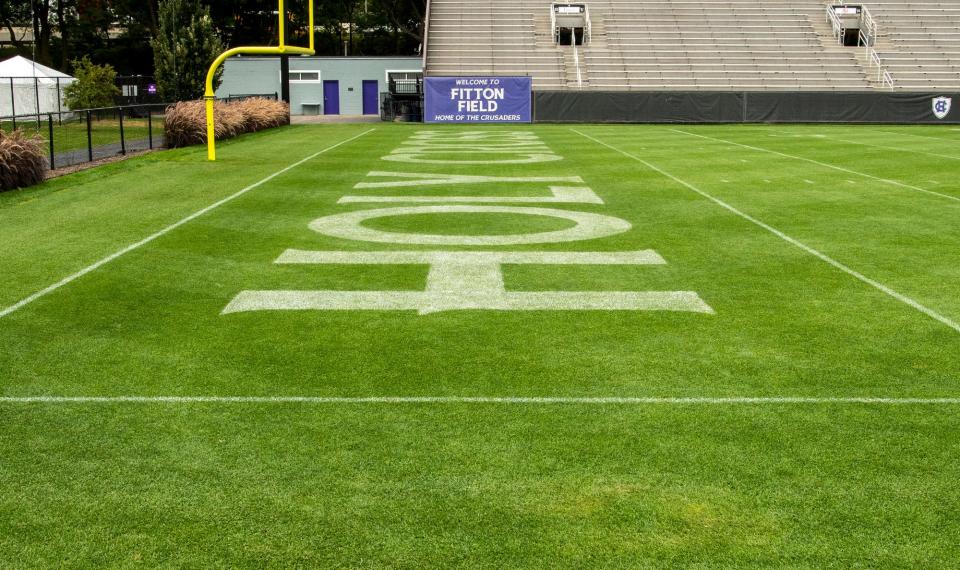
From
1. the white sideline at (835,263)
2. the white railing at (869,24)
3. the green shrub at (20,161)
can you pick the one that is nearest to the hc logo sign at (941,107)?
the white railing at (869,24)

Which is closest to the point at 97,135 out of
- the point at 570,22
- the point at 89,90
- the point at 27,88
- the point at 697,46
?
the point at 27,88

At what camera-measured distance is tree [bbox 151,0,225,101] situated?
134 feet

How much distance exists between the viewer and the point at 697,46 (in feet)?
163

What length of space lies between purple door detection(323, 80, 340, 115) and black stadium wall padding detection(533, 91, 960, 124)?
16.2 meters

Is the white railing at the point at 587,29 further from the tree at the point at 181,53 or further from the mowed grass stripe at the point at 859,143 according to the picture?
the tree at the point at 181,53

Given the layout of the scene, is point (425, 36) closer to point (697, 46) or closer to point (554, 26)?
point (554, 26)

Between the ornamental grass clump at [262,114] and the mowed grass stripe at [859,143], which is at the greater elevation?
the ornamental grass clump at [262,114]

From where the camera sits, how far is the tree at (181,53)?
134 ft

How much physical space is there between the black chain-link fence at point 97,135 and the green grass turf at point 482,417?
10925mm

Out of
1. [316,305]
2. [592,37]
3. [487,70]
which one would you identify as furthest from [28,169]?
[592,37]

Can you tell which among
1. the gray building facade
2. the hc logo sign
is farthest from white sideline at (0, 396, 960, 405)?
the gray building facade

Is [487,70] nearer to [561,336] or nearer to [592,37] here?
[592,37]

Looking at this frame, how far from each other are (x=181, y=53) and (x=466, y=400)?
38.0 m

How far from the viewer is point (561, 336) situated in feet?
25.7
